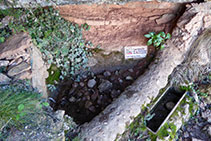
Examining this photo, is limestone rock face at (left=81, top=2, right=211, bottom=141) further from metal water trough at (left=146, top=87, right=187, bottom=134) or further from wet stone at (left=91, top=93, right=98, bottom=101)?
wet stone at (left=91, top=93, right=98, bottom=101)

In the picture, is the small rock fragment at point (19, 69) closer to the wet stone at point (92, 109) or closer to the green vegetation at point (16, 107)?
the green vegetation at point (16, 107)

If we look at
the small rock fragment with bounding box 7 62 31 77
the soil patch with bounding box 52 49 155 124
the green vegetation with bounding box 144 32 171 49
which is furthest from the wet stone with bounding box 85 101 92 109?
the green vegetation with bounding box 144 32 171 49

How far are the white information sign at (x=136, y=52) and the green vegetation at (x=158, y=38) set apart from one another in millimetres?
240

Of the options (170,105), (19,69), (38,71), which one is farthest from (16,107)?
(170,105)

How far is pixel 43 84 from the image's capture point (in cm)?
364

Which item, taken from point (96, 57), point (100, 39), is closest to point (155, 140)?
point (96, 57)

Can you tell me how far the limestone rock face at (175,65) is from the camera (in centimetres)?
319

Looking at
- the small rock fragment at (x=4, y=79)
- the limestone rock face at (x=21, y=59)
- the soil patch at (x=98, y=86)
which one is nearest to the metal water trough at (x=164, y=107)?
the soil patch at (x=98, y=86)

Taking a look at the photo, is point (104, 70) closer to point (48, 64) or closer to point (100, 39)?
point (100, 39)

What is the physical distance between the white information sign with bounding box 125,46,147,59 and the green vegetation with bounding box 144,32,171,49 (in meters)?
0.24

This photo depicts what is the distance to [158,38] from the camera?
391 centimetres

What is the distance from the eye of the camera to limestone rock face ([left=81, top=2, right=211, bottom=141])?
3191 mm

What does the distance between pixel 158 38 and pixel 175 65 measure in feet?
2.37

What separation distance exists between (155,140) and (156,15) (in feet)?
9.48
